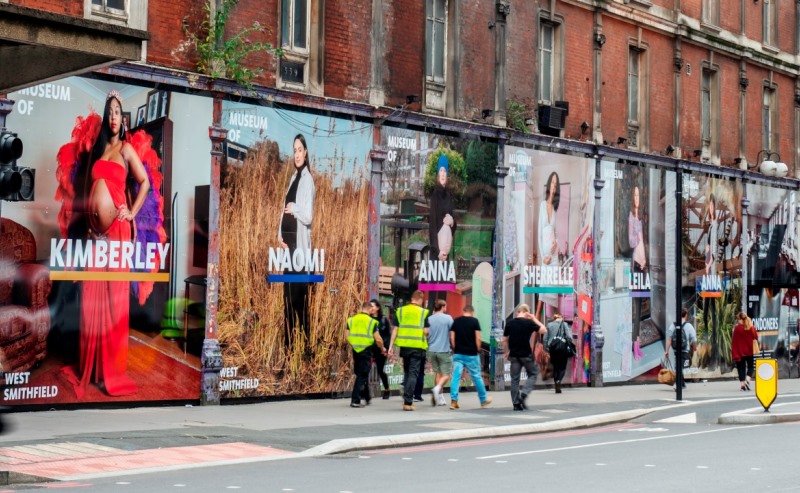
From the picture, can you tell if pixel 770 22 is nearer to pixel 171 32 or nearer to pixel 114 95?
pixel 171 32

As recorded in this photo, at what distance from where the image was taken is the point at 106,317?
17922mm

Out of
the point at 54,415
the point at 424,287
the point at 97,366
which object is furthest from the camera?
the point at 424,287

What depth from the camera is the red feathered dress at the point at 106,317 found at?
57.9ft

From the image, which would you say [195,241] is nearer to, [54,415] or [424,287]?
[54,415]

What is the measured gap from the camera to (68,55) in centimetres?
1146

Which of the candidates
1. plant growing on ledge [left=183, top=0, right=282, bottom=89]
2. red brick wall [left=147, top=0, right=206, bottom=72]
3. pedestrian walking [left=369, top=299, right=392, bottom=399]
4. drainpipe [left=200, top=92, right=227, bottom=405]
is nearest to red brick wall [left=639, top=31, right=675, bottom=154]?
pedestrian walking [left=369, top=299, right=392, bottom=399]

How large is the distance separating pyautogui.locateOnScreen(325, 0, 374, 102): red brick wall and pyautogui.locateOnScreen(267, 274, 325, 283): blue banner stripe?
3360 mm

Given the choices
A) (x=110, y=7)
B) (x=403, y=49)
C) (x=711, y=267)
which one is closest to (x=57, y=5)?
(x=110, y=7)

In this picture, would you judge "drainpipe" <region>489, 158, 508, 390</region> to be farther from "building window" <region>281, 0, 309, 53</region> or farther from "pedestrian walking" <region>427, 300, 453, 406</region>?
"building window" <region>281, 0, 309, 53</region>

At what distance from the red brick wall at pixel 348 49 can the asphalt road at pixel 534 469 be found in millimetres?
8266

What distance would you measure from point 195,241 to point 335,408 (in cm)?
356

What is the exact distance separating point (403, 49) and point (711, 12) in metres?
13.7

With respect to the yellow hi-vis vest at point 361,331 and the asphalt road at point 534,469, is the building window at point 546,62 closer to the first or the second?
the yellow hi-vis vest at point 361,331

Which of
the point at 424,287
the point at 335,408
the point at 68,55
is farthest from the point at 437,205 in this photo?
the point at 68,55
